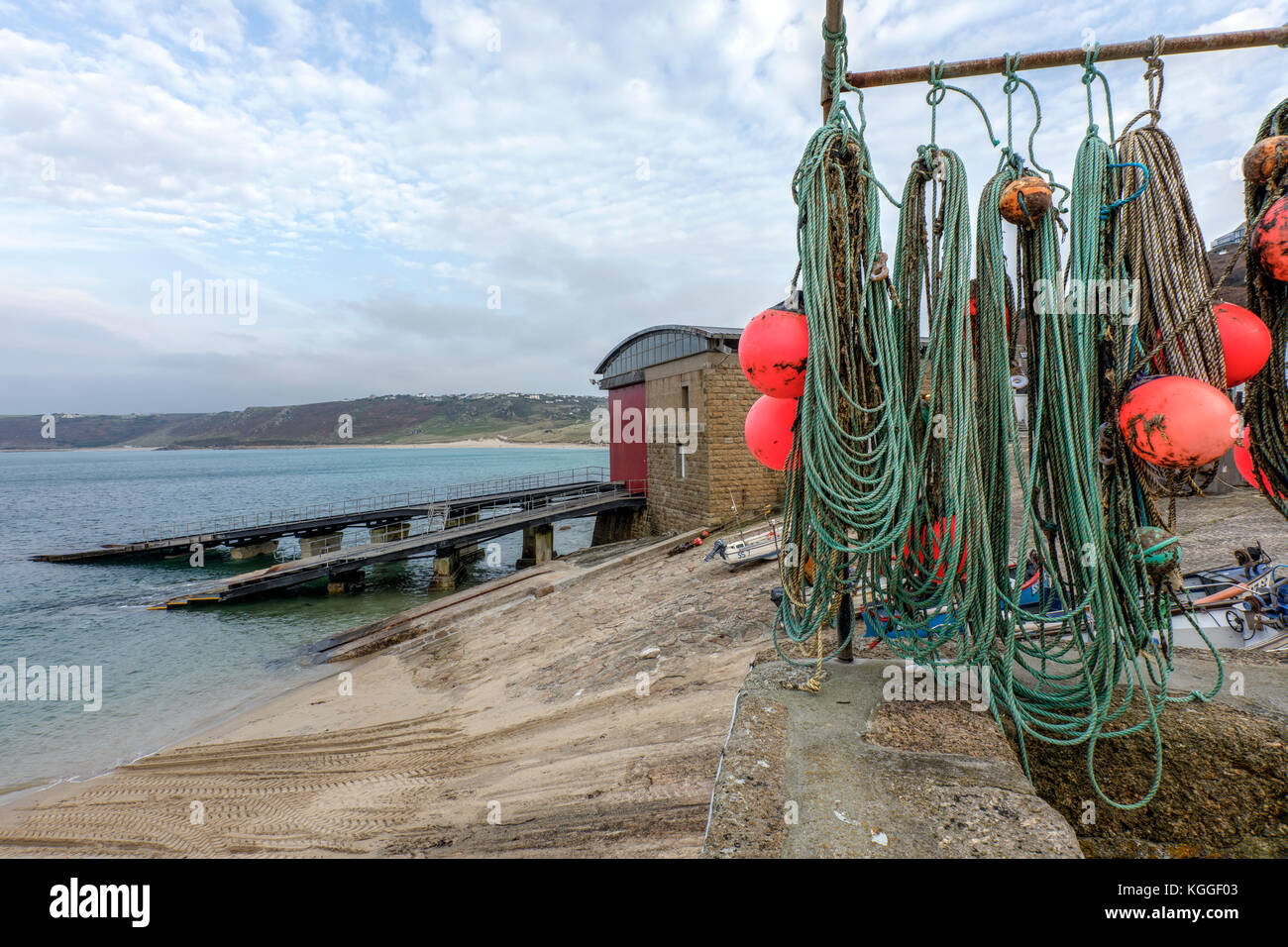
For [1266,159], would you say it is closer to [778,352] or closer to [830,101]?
[830,101]

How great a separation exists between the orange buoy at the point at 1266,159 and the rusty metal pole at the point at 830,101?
7.07ft

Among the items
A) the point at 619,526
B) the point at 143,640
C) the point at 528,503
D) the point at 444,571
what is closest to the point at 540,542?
the point at 619,526

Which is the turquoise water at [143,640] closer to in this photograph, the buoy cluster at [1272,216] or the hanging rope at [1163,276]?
the hanging rope at [1163,276]

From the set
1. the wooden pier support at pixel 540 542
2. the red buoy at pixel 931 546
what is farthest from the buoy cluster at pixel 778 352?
the wooden pier support at pixel 540 542

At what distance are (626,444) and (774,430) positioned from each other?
744 inches

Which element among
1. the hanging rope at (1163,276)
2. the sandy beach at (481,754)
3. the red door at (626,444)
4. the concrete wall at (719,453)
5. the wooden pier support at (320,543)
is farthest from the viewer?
the wooden pier support at (320,543)

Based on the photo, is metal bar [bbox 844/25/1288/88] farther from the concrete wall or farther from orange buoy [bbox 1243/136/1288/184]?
the concrete wall

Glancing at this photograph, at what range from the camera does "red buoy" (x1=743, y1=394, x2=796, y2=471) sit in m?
3.85

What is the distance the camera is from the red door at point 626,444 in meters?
21.3

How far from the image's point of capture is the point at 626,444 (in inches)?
894

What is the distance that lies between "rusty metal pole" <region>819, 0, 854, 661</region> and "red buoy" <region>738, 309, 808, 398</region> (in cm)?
118

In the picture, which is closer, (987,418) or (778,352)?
(987,418)

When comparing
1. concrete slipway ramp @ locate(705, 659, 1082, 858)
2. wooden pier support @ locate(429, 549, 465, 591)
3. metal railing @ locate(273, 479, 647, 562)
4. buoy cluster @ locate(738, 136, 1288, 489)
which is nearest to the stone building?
metal railing @ locate(273, 479, 647, 562)
